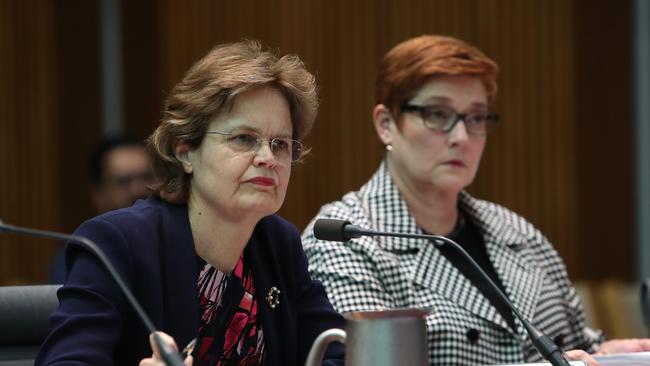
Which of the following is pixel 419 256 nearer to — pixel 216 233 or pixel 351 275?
pixel 351 275

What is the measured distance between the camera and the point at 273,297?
2.75 m

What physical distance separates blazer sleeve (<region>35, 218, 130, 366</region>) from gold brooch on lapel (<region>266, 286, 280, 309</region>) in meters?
0.41

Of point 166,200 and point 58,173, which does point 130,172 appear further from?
point 166,200

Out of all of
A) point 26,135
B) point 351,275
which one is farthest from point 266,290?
point 26,135

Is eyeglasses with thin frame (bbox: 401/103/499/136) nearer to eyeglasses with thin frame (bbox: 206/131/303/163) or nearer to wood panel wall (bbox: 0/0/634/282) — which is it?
eyeglasses with thin frame (bbox: 206/131/303/163)

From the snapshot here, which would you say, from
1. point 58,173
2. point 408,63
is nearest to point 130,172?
point 58,173

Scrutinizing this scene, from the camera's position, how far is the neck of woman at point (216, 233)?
265 centimetres

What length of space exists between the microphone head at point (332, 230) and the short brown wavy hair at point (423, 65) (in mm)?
1012

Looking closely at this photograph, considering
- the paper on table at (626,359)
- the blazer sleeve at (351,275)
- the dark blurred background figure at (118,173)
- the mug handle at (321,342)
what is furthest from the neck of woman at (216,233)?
the dark blurred background figure at (118,173)

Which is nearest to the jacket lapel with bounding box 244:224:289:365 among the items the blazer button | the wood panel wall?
the blazer button

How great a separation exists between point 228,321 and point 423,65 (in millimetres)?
1111

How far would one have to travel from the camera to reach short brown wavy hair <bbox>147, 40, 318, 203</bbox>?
8.54ft

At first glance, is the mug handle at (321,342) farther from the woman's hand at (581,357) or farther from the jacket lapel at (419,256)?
the jacket lapel at (419,256)

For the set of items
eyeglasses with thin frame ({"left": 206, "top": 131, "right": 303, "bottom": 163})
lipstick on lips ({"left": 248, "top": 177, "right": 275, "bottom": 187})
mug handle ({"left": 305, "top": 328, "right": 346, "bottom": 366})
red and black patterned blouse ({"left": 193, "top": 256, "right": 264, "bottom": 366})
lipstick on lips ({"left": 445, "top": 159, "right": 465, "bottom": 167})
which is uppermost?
eyeglasses with thin frame ({"left": 206, "top": 131, "right": 303, "bottom": 163})
